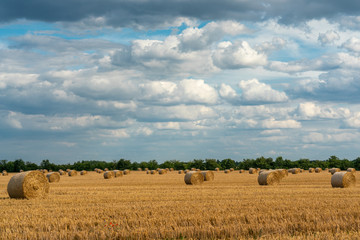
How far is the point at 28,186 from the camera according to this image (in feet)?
66.9

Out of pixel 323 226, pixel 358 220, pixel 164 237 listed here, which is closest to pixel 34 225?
pixel 164 237

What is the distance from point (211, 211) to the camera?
13.1m

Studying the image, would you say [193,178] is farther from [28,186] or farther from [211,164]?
[211,164]

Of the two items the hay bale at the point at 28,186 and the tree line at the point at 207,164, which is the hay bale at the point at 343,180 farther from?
the tree line at the point at 207,164

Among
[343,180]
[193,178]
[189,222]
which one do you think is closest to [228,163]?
[193,178]

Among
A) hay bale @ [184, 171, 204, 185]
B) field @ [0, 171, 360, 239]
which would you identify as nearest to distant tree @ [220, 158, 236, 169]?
hay bale @ [184, 171, 204, 185]

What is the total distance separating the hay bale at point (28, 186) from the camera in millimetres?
20250

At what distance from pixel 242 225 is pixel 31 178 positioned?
13.3 meters

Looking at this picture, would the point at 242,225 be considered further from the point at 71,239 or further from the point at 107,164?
the point at 107,164

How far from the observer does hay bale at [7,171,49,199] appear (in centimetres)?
2025

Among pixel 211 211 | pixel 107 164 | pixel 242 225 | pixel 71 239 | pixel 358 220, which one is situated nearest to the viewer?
pixel 71 239

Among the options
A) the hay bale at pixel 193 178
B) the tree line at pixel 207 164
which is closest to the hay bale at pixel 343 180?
the hay bale at pixel 193 178

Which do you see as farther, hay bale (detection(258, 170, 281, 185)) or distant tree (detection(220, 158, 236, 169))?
distant tree (detection(220, 158, 236, 169))

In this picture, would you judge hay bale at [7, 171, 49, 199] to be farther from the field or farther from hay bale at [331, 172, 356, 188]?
hay bale at [331, 172, 356, 188]
